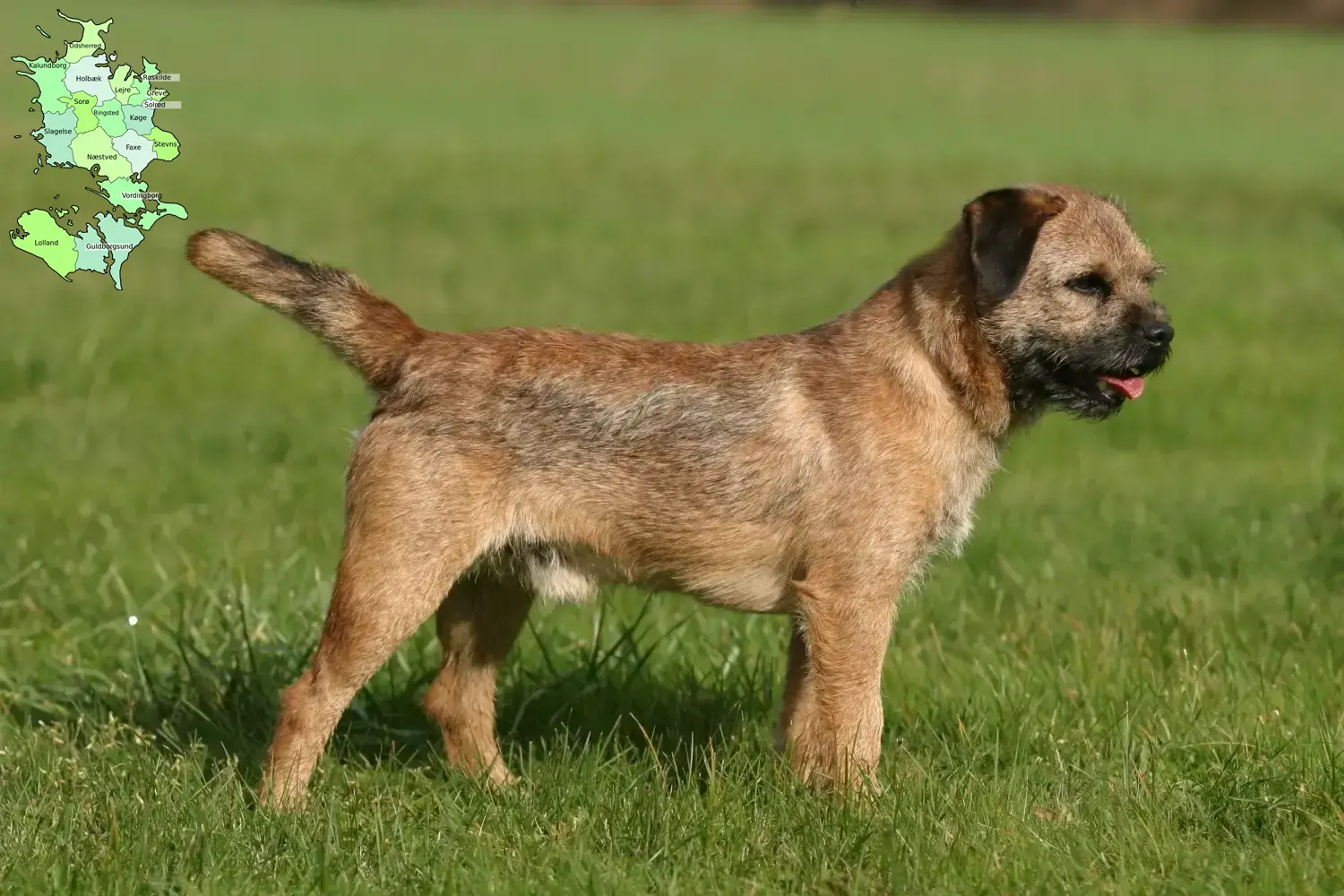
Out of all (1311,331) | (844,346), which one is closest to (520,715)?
(844,346)

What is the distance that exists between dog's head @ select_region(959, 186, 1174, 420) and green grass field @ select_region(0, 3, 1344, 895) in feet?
3.83

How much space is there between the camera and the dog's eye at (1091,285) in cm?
584

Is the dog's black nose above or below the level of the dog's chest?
above

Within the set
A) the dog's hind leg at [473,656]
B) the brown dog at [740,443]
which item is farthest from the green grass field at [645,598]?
the brown dog at [740,443]

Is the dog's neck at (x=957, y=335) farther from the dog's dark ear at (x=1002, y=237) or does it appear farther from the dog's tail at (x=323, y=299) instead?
the dog's tail at (x=323, y=299)

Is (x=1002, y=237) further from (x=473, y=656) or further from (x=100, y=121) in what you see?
(x=100, y=121)

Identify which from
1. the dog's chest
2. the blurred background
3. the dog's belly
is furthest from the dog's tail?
the blurred background

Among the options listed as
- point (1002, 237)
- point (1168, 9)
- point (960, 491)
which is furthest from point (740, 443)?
point (1168, 9)

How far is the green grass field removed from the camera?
4941 mm

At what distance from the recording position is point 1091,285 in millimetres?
5859

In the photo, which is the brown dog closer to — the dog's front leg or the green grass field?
the dog's front leg

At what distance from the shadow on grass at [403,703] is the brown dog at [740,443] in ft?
1.63

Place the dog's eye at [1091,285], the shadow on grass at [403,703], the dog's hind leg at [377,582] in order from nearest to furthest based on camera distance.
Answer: the dog's hind leg at [377,582], the dog's eye at [1091,285], the shadow on grass at [403,703]

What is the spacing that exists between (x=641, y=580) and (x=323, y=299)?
1396mm
